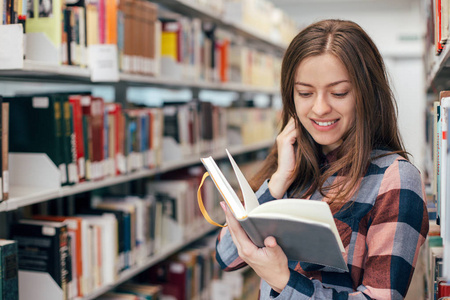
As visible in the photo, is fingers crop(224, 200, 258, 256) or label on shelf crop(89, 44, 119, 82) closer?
fingers crop(224, 200, 258, 256)

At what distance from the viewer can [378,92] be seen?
4.12ft

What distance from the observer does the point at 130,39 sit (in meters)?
2.24

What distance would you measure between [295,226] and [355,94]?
0.39m

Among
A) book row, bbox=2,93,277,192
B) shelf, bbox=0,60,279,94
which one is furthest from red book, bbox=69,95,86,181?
shelf, bbox=0,60,279,94

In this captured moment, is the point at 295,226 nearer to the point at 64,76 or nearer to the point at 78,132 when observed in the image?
the point at 78,132

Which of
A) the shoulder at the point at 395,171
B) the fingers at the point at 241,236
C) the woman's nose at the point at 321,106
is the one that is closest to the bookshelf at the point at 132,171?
the fingers at the point at 241,236

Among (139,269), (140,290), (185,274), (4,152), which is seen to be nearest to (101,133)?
(4,152)

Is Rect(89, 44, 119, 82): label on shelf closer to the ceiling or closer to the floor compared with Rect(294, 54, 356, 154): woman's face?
closer to the ceiling

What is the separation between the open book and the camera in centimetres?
101

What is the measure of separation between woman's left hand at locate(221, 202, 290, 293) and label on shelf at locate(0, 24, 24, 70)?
33.6 inches

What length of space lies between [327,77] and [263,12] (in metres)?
3.27

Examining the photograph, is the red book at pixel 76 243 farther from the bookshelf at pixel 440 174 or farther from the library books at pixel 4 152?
the bookshelf at pixel 440 174

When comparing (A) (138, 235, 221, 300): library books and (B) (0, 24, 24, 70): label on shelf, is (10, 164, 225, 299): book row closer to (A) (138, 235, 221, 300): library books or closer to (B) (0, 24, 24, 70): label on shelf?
(A) (138, 235, 221, 300): library books

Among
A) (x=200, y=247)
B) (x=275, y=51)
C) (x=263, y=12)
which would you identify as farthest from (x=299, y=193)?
(x=275, y=51)
